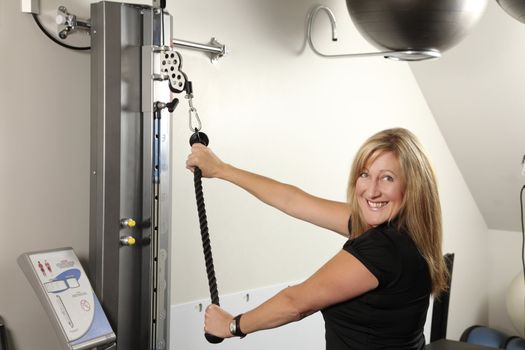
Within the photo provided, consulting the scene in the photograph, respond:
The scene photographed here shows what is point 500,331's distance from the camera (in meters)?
3.79

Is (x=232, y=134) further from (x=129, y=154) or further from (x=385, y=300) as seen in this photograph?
(x=385, y=300)

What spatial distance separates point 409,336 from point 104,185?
0.82 meters

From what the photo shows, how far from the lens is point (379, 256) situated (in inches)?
59.5

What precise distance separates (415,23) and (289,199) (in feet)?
2.20

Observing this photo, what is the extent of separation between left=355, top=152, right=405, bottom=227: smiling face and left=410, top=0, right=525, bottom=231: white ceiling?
1577mm

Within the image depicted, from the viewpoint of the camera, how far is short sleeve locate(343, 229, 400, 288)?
1506 mm

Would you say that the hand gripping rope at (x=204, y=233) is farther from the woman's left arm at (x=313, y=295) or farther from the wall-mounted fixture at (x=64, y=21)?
the wall-mounted fixture at (x=64, y=21)

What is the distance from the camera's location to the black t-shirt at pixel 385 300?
152 centimetres

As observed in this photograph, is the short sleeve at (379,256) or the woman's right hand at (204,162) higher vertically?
the woman's right hand at (204,162)

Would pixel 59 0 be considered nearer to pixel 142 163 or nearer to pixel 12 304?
pixel 142 163

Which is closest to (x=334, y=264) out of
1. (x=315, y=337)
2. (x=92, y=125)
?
(x=92, y=125)

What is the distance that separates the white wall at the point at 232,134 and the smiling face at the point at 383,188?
0.77 m

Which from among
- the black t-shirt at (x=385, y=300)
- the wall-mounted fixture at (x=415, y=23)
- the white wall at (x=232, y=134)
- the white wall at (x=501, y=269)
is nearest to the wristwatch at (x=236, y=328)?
Result: the black t-shirt at (x=385, y=300)

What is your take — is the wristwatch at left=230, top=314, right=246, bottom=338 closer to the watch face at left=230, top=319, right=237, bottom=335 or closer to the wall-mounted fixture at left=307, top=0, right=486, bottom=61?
the watch face at left=230, top=319, right=237, bottom=335
